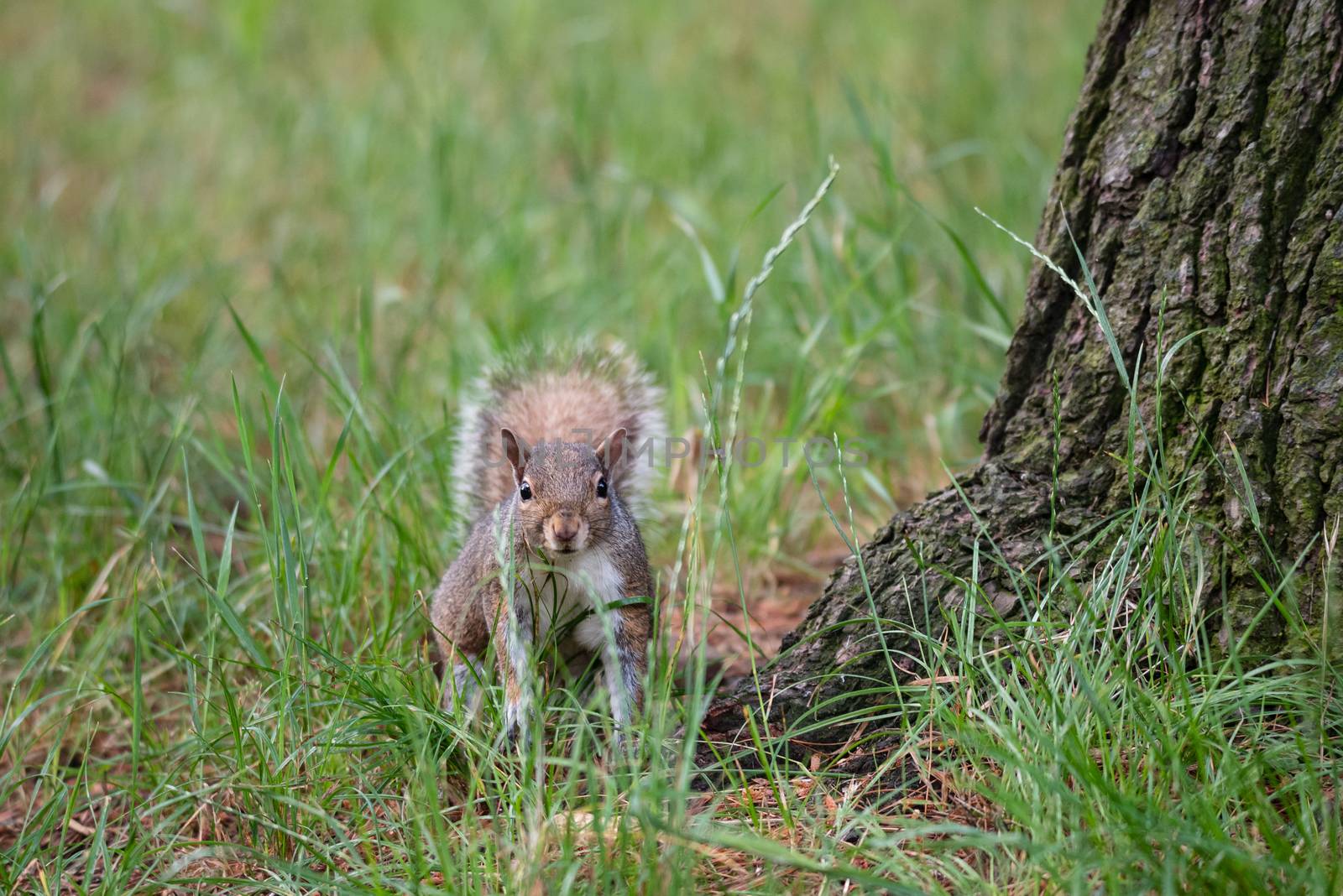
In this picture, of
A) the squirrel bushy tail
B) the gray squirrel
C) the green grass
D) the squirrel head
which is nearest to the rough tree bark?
the green grass

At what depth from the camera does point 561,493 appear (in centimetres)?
202

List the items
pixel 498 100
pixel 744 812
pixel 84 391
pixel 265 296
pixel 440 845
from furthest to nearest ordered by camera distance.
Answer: pixel 498 100 < pixel 265 296 < pixel 84 391 < pixel 744 812 < pixel 440 845

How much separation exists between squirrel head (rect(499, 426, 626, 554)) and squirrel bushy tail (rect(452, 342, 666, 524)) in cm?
29

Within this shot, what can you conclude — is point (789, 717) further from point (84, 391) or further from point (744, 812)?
point (84, 391)

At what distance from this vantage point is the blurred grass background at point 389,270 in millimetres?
2361

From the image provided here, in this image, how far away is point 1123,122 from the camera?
1862 mm

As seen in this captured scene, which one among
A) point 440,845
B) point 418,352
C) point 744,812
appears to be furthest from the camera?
point 418,352

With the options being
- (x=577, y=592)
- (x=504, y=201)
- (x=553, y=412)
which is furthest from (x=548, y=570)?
(x=504, y=201)

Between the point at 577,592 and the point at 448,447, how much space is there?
29.6 inches

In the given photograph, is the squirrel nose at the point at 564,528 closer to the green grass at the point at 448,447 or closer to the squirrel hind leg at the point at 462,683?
the green grass at the point at 448,447

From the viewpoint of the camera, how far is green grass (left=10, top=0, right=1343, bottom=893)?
1518 mm

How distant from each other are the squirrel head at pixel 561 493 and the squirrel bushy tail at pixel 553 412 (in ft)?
0.95

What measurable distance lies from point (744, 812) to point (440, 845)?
1.58ft

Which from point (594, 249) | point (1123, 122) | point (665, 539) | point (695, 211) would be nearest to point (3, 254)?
point (594, 249)
